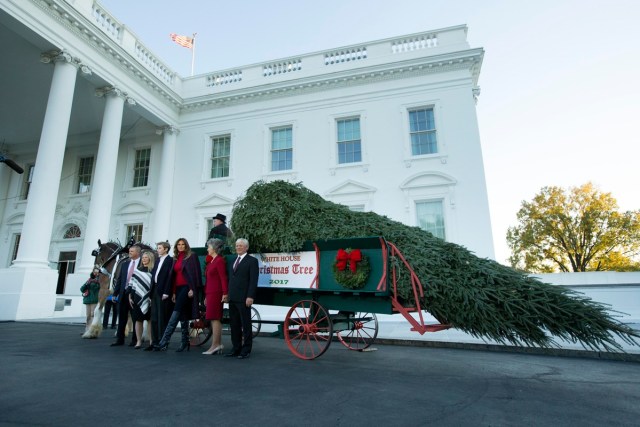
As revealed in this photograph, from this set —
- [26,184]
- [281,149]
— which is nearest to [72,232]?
[26,184]

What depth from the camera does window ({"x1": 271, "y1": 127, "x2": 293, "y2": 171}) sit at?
53.9 ft

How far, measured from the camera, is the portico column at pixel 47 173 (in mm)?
11414

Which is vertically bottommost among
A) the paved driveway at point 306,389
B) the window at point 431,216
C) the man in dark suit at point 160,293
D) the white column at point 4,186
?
the paved driveway at point 306,389

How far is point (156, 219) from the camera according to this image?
54.9ft

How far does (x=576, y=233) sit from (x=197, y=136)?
31.1 metres

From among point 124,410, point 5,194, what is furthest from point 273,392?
point 5,194

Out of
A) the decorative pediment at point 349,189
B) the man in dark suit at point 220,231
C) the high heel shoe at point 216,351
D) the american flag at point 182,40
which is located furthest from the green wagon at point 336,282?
the american flag at point 182,40

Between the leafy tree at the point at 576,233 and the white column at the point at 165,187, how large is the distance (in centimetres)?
2898

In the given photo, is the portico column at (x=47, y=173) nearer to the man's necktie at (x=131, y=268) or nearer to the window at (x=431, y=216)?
the man's necktie at (x=131, y=268)

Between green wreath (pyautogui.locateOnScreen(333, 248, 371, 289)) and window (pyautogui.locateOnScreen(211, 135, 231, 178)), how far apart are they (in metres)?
13.5

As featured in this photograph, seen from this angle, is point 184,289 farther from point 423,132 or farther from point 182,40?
point 182,40

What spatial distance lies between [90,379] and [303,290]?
281cm

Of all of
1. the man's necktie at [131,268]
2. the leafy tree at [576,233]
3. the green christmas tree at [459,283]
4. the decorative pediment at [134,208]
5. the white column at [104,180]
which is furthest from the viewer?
the leafy tree at [576,233]

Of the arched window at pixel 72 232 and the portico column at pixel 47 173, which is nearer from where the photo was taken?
the portico column at pixel 47 173
